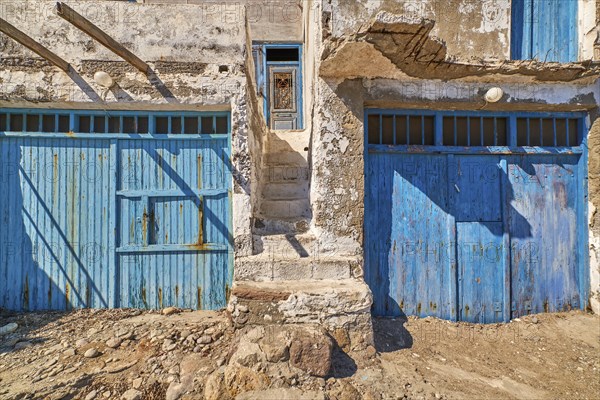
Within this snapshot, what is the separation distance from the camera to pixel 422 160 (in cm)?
381

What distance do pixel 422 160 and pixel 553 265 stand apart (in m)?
2.26

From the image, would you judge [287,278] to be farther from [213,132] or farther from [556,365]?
[556,365]

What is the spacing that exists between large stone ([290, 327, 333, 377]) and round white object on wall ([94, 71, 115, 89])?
3.44 metres

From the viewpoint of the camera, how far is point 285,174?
188 inches

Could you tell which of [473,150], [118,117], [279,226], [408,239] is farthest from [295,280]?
[118,117]

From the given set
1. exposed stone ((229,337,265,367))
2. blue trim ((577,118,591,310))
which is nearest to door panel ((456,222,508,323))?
blue trim ((577,118,591,310))

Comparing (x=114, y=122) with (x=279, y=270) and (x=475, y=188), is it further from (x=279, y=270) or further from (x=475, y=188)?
(x=475, y=188)

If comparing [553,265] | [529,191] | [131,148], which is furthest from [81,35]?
[553,265]

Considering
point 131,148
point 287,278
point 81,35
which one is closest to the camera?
point 287,278

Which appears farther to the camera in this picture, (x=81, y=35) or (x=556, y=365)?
(x=81, y=35)

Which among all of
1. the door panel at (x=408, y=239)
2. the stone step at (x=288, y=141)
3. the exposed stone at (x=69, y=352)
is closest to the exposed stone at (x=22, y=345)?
the exposed stone at (x=69, y=352)

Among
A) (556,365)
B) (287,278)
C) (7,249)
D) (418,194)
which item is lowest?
(556,365)

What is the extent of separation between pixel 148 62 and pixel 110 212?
6.20 ft

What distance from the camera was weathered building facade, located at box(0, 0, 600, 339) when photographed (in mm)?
3475
